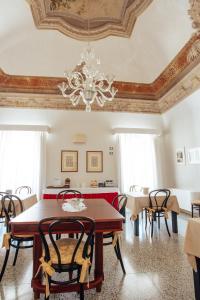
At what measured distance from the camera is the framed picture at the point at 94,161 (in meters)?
5.92

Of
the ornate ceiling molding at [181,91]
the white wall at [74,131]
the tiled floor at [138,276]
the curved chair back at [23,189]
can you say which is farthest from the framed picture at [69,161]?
the ornate ceiling molding at [181,91]

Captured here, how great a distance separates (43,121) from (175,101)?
4.30 m

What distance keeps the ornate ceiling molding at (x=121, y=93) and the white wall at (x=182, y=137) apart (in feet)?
1.06

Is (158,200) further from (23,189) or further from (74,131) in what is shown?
(23,189)

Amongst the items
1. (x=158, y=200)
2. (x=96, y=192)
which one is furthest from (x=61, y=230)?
(x=96, y=192)

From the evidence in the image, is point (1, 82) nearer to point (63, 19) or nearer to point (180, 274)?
point (63, 19)

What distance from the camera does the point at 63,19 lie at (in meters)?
4.39

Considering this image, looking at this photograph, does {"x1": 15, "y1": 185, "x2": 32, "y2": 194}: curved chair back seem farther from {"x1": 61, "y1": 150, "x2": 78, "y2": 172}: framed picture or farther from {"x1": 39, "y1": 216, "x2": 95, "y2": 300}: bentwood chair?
{"x1": 39, "y1": 216, "x2": 95, "y2": 300}: bentwood chair

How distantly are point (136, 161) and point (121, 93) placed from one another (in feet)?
7.98

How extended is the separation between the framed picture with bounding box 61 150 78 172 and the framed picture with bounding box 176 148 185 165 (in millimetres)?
3293

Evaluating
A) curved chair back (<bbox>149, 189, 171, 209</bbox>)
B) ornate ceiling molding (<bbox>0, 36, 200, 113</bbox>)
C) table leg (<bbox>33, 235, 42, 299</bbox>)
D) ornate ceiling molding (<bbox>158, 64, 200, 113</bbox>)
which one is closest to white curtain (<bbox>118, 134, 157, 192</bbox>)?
ornate ceiling molding (<bbox>0, 36, 200, 113</bbox>)

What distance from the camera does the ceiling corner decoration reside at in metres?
4.01

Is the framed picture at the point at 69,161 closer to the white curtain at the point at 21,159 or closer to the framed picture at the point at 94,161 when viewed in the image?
the framed picture at the point at 94,161

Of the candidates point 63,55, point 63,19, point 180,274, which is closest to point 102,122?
point 63,55
